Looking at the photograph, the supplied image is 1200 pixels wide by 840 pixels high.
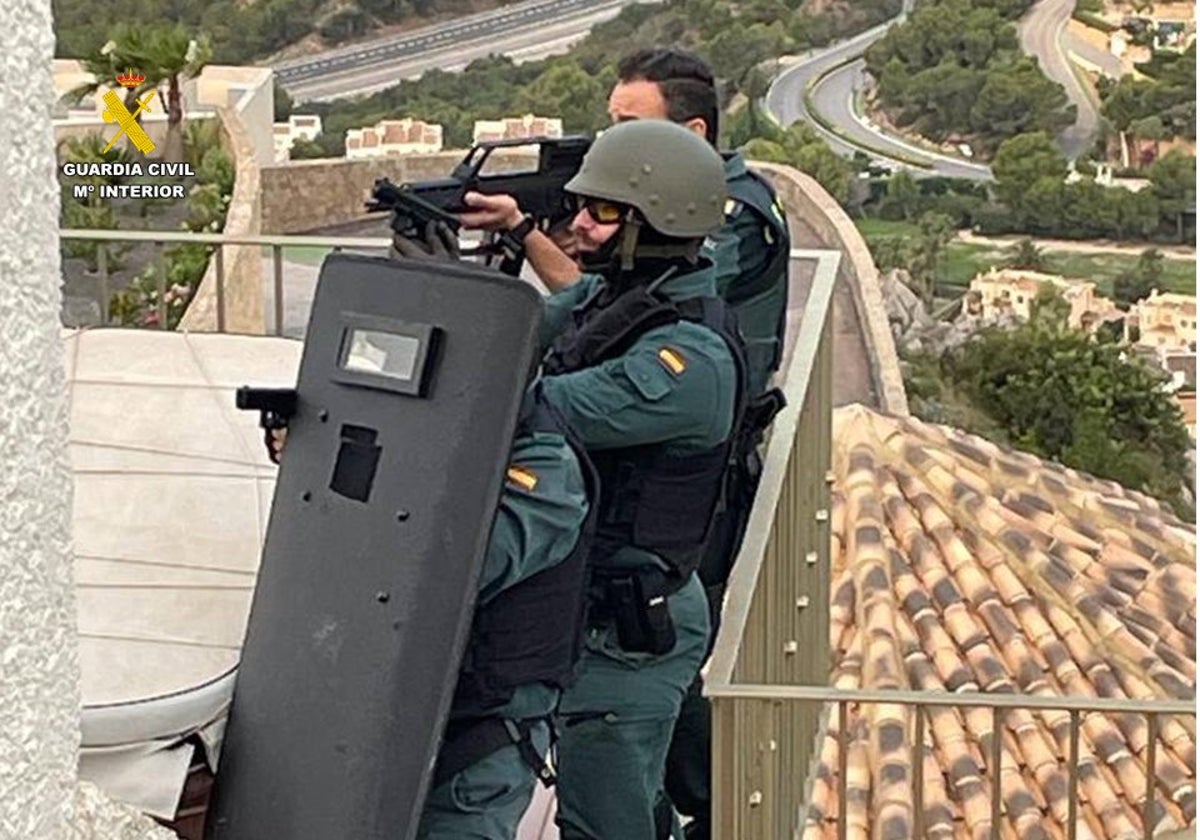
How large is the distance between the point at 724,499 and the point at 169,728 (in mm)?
920

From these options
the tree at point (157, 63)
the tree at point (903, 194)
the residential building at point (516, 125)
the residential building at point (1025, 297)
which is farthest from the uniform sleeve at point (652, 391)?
the tree at point (903, 194)

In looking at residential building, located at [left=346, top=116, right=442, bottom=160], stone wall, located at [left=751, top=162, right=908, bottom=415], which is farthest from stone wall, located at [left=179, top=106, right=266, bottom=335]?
stone wall, located at [left=751, top=162, right=908, bottom=415]

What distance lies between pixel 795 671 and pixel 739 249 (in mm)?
716

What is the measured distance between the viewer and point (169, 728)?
1938 millimetres

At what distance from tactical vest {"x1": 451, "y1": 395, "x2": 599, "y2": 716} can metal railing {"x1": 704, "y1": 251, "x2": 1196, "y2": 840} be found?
151mm

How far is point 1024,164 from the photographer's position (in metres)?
33.2

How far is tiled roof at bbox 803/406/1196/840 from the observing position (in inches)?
272

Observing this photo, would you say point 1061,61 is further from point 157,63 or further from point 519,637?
point 519,637

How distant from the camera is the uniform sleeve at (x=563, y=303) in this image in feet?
8.18

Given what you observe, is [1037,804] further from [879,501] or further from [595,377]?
[595,377]

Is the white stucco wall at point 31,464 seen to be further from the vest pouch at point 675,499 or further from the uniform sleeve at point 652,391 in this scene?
the vest pouch at point 675,499

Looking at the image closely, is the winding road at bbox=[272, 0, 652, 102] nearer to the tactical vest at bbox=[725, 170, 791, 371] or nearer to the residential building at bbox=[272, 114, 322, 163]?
the residential building at bbox=[272, 114, 322, 163]

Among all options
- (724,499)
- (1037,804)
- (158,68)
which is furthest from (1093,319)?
(724,499)

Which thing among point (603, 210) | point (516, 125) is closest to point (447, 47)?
point (516, 125)
